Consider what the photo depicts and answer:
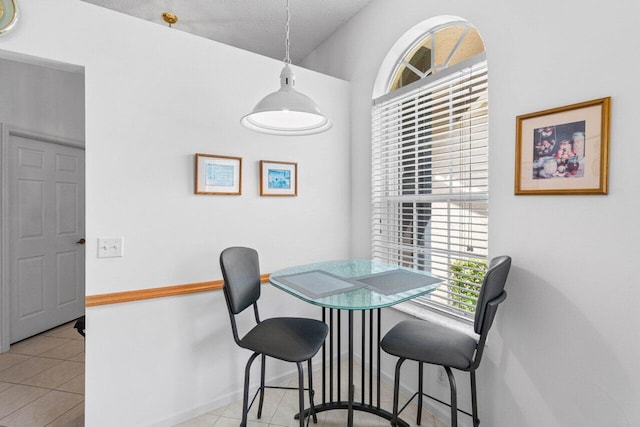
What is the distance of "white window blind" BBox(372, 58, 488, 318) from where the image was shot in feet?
6.08

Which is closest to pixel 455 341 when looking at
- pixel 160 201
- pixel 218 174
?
pixel 218 174

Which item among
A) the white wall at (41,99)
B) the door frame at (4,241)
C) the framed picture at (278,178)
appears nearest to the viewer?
the framed picture at (278,178)

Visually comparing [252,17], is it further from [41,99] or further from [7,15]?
[41,99]

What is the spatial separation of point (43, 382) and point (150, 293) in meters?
1.44

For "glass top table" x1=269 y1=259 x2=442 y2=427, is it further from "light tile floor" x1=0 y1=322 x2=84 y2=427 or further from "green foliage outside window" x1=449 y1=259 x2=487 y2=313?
"light tile floor" x1=0 y1=322 x2=84 y2=427

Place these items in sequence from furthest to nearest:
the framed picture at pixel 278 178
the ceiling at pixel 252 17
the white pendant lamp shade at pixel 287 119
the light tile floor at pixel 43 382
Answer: the ceiling at pixel 252 17, the framed picture at pixel 278 178, the light tile floor at pixel 43 382, the white pendant lamp shade at pixel 287 119

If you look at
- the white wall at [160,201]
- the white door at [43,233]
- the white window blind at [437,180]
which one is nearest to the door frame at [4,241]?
the white door at [43,233]

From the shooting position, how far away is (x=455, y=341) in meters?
1.60

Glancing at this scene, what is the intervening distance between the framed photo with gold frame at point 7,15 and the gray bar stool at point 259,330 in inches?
57.4

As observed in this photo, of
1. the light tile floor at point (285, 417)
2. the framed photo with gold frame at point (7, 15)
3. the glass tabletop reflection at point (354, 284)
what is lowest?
the light tile floor at point (285, 417)

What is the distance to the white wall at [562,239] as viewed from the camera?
1.25 m

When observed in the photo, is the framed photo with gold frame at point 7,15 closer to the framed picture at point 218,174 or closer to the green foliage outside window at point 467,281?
the framed picture at point 218,174

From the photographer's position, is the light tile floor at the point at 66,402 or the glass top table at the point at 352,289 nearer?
the glass top table at the point at 352,289

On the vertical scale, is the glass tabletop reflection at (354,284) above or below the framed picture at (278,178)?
below
